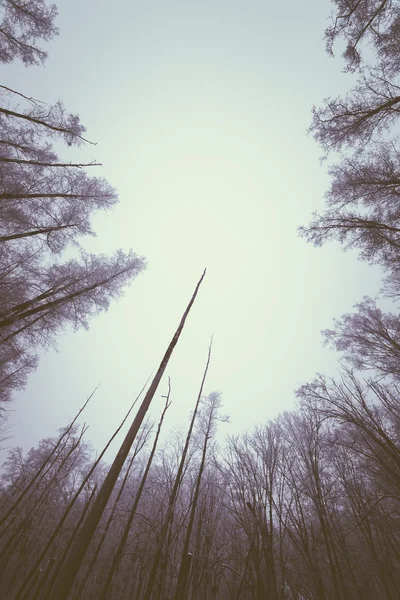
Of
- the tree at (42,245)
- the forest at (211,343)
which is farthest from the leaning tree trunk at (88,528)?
the tree at (42,245)

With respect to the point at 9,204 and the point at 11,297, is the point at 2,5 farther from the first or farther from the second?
the point at 11,297

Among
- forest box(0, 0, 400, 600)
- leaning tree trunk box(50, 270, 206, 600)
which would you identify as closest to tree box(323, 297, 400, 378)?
forest box(0, 0, 400, 600)

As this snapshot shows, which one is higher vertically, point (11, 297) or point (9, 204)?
point (9, 204)

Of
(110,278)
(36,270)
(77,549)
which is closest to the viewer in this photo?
(77,549)

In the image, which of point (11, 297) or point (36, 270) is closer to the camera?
point (11, 297)

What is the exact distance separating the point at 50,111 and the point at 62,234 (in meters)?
4.13

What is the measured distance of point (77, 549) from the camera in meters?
1.79

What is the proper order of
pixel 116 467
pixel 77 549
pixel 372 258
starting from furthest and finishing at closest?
1. pixel 372 258
2. pixel 116 467
3. pixel 77 549

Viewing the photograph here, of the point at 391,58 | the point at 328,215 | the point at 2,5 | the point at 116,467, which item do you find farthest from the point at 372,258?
the point at 2,5

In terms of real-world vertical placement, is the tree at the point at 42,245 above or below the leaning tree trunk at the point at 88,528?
above

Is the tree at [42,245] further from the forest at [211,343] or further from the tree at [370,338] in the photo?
the tree at [370,338]

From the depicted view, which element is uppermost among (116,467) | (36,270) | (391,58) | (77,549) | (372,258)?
(391,58)

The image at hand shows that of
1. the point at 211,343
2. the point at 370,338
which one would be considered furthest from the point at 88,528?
the point at 370,338

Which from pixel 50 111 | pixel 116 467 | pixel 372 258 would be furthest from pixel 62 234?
pixel 372 258
